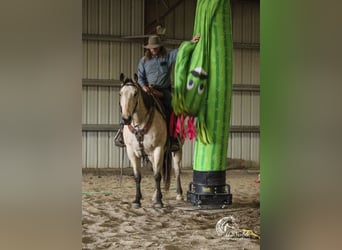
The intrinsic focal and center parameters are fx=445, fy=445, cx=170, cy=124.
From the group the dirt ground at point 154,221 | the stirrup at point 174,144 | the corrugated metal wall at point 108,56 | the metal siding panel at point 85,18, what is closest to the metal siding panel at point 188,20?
the corrugated metal wall at point 108,56

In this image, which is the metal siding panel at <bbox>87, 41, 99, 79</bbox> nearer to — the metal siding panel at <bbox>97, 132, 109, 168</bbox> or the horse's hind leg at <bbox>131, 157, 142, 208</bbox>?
the metal siding panel at <bbox>97, 132, 109, 168</bbox>

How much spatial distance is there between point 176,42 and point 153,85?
174 centimetres

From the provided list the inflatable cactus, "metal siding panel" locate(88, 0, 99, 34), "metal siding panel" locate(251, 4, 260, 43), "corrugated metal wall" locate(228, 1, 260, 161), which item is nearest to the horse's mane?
the inflatable cactus

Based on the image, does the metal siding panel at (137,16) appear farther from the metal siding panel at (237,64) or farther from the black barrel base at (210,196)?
the black barrel base at (210,196)

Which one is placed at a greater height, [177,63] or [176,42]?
[176,42]

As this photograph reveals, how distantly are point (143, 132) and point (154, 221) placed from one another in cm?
48

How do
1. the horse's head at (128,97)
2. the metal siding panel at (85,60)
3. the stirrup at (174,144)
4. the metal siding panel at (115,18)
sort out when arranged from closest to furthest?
1. the horse's head at (128,97)
2. the stirrup at (174,144)
3. the metal siding panel at (85,60)
4. the metal siding panel at (115,18)

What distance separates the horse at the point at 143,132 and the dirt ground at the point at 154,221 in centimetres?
13

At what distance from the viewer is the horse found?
2186mm

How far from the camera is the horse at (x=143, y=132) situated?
2.19 m
